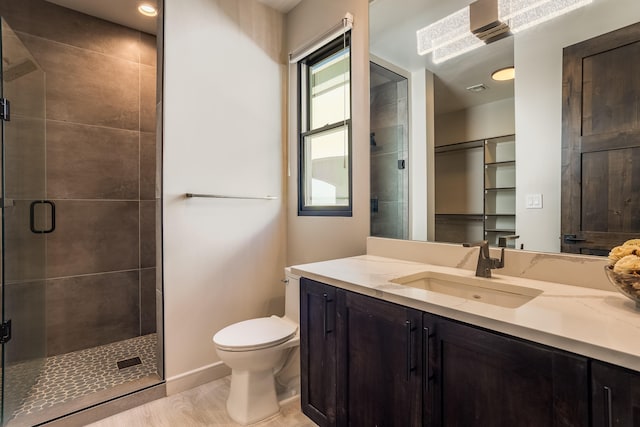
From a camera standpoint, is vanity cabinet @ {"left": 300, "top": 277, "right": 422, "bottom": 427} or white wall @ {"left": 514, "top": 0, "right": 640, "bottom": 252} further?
white wall @ {"left": 514, "top": 0, "right": 640, "bottom": 252}

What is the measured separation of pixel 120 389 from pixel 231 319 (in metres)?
0.73

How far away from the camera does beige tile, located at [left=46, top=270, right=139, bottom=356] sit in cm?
238

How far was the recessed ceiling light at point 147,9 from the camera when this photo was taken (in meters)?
2.36

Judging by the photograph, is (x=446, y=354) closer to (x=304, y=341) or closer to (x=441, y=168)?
(x=304, y=341)

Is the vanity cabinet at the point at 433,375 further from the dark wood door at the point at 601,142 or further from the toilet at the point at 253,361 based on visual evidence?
the dark wood door at the point at 601,142

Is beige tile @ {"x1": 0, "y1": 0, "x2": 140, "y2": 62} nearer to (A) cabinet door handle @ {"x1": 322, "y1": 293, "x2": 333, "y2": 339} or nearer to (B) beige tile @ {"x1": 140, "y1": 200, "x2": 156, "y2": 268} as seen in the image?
(B) beige tile @ {"x1": 140, "y1": 200, "x2": 156, "y2": 268}

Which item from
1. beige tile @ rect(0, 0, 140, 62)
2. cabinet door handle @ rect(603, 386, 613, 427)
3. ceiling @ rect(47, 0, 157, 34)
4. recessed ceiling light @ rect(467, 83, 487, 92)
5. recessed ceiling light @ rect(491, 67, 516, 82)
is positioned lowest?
cabinet door handle @ rect(603, 386, 613, 427)

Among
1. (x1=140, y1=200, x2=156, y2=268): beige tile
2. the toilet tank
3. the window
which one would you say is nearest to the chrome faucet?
the window

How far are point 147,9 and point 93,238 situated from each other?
5.97ft

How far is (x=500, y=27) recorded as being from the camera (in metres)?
1.44

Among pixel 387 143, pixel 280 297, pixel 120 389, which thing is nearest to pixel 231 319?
pixel 280 297

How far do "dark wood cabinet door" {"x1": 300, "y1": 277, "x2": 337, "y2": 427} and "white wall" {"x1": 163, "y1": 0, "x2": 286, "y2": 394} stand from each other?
92 cm

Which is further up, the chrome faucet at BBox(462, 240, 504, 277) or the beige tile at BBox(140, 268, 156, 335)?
the chrome faucet at BBox(462, 240, 504, 277)

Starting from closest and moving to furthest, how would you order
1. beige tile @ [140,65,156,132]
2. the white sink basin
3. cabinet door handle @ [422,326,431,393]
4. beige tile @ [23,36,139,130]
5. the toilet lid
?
cabinet door handle @ [422,326,431,393]
the white sink basin
the toilet lid
beige tile @ [23,36,139,130]
beige tile @ [140,65,156,132]
